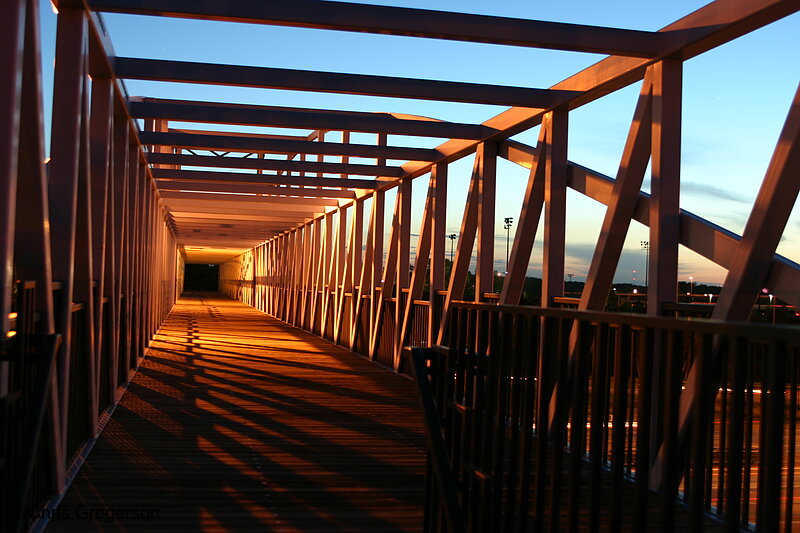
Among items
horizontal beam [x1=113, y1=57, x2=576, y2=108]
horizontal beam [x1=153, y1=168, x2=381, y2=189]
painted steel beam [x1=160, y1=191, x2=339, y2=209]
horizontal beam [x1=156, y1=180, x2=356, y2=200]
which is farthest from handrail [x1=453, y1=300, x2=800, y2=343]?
painted steel beam [x1=160, y1=191, x2=339, y2=209]

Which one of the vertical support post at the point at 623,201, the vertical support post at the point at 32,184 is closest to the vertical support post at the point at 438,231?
the vertical support post at the point at 623,201

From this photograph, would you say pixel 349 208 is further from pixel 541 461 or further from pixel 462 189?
pixel 541 461

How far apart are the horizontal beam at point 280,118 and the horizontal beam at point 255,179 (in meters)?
4.45

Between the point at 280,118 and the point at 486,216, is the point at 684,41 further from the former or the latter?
the point at 280,118

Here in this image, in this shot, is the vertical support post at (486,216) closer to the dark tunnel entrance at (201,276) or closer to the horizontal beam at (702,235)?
the horizontal beam at (702,235)

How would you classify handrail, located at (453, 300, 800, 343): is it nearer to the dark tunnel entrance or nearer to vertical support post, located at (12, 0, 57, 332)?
vertical support post, located at (12, 0, 57, 332)

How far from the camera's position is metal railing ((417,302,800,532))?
1.98 meters

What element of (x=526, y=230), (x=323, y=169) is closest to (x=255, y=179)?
(x=323, y=169)

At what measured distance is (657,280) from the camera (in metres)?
5.61

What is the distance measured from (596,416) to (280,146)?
26.3 ft

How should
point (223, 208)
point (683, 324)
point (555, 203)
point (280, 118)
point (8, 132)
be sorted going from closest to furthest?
point (683, 324) → point (8, 132) → point (555, 203) → point (280, 118) → point (223, 208)

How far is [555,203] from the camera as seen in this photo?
24.5ft

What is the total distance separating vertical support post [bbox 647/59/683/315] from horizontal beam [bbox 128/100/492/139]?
319cm

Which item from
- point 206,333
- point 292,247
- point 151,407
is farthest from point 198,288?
point 151,407
